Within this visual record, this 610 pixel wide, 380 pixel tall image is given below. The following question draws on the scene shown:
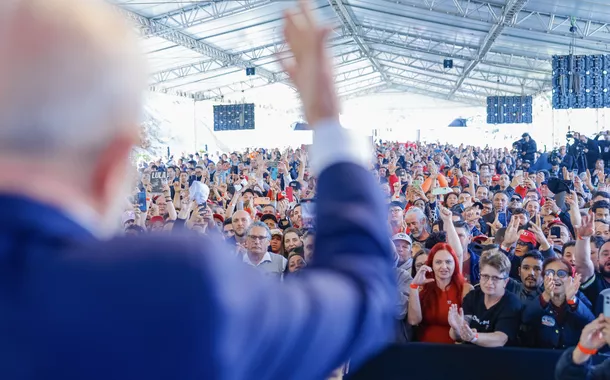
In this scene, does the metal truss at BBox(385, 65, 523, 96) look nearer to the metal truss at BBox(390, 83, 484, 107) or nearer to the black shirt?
the metal truss at BBox(390, 83, 484, 107)

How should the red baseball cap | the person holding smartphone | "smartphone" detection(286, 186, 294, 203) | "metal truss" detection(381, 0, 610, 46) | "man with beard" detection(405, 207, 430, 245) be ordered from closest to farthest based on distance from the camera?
the person holding smartphone < the red baseball cap < "man with beard" detection(405, 207, 430, 245) < "smartphone" detection(286, 186, 294, 203) < "metal truss" detection(381, 0, 610, 46)

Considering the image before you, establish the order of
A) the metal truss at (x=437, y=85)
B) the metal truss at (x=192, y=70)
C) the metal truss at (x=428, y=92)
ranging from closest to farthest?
the metal truss at (x=192, y=70)
the metal truss at (x=437, y=85)
the metal truss at (x=428, y=92)

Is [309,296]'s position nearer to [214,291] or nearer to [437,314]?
[214,291]

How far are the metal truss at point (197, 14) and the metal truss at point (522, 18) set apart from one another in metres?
4.58

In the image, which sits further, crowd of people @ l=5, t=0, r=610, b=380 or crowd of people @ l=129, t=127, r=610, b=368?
crowd of people @ l=129, t=127, r=610, b=368

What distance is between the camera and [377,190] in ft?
2.81

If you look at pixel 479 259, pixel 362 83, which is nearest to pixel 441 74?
pixel 362 83

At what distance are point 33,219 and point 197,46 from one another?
22.6 meters

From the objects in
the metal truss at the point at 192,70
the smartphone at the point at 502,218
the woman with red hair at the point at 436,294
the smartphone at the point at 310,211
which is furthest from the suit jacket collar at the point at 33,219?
the metal truss at the point at 192,70

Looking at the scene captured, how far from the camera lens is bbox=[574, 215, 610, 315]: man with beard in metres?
4.80

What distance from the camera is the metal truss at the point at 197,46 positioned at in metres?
18.7

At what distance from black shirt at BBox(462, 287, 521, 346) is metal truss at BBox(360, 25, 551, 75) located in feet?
70.3

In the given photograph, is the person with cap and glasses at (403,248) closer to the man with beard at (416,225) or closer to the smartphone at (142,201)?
the man with beard at (416,225)

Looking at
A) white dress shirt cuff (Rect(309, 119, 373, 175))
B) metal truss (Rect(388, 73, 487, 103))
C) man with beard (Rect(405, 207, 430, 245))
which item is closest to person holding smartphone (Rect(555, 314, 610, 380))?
white dress shirt cuff (Rect(309, 119, 373, 175))
